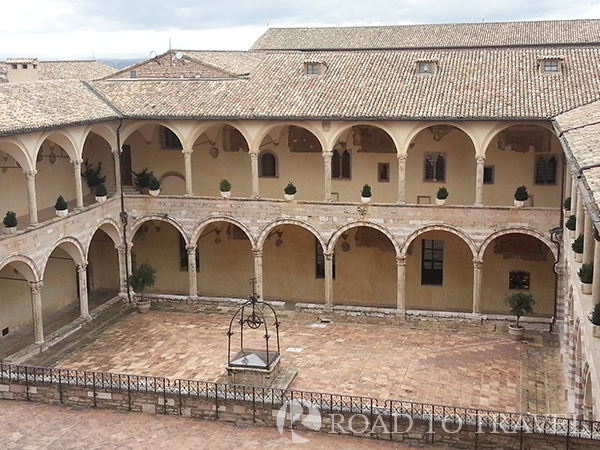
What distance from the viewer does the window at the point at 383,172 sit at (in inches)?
1147

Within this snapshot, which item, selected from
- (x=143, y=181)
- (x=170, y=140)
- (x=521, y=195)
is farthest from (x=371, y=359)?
(x=170, y=140)

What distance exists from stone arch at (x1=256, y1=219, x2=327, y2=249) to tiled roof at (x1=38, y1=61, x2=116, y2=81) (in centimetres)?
1691

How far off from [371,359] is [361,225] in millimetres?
5588

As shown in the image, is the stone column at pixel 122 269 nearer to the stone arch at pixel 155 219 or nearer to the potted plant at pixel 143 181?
the stone arch at pixel 155 219

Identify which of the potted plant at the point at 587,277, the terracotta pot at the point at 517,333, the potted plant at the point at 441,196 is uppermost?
the potted plant at the point at 441,196

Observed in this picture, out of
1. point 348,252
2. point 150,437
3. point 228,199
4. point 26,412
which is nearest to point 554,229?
point 348,252

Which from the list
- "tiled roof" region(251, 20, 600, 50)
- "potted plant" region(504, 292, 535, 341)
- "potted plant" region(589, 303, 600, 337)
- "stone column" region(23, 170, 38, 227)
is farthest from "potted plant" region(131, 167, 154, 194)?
"potted plant" region(589, 303, 600, 337)

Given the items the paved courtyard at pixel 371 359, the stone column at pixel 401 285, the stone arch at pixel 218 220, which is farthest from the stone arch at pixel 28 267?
the stone column at pixel 401 285

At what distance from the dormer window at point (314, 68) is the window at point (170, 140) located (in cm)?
599

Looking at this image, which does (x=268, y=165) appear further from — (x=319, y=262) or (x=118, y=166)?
(x=118, y=166)

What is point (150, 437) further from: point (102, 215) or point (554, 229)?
point (554, 229)

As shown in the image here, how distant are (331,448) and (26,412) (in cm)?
754

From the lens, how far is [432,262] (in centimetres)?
2970

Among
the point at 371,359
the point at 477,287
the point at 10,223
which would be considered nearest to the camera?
the point at 10,223
